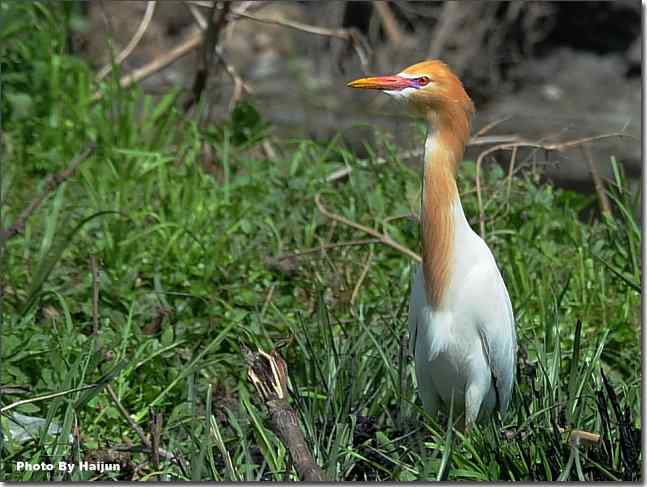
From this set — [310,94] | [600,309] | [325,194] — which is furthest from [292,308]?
[310,94]

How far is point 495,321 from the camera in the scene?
2.61 meters

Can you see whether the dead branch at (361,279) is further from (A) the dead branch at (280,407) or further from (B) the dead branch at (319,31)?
(B) the dead branch at (319,31)

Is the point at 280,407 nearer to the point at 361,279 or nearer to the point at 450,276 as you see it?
the point at 450,276

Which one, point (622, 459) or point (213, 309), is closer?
point (622, 459)

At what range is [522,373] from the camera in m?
2.97

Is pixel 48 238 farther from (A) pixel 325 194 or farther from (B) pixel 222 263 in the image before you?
(A) pixel 325 194

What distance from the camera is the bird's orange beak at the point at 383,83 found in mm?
2454

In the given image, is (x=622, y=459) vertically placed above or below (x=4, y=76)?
below

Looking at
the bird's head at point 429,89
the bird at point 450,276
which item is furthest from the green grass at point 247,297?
the bird's head at point 429,89

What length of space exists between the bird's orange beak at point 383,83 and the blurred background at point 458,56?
4.24 metres

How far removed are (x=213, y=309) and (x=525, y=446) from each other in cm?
130

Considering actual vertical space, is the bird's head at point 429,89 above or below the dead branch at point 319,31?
above

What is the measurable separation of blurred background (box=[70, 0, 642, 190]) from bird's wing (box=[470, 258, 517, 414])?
424 cm

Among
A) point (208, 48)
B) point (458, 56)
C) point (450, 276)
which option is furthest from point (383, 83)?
point (458, 56)
